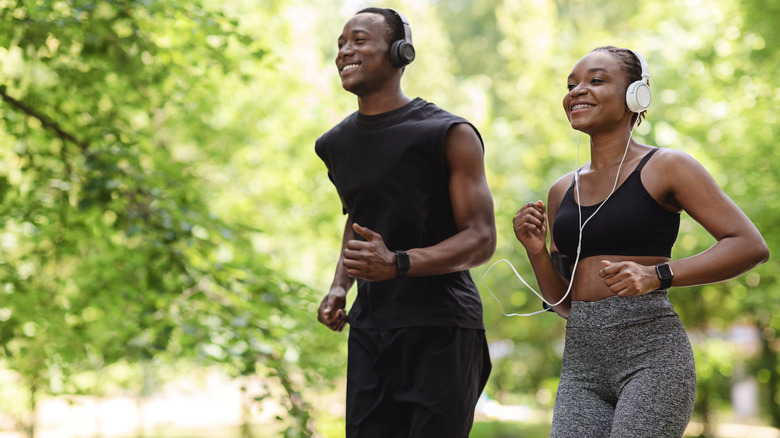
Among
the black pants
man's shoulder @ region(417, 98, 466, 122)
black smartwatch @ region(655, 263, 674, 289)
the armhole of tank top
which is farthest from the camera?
man's shoulder @ region(417, 98, 466, 122)

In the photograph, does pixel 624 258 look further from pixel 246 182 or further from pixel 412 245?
pixel 246 182

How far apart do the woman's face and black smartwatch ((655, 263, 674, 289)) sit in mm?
546

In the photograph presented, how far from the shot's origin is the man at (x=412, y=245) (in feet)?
9.38

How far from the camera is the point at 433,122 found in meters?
2.95

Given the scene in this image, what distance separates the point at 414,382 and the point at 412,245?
1.56 feet

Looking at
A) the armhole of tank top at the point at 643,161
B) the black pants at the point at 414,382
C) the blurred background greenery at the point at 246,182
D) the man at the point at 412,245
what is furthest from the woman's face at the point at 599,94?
the blurred background greenery at the point at 246,182

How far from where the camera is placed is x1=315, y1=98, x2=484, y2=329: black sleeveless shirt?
2.93 m

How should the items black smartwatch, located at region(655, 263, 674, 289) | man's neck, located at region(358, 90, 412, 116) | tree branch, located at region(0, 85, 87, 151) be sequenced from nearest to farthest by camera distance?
black smartwatch, located at region(655, 263, 674, 289) < man's neck, located at region(358, 90, 412, 116) < tree branch, located at region(0, 85, 87, 151)

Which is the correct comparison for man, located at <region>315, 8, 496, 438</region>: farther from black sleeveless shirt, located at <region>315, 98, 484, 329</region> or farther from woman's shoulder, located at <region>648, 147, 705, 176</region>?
woman's shoulder, located at <region>648, 147, 705, 176</region>

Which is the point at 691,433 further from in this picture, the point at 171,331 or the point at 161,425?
the point at 171,331

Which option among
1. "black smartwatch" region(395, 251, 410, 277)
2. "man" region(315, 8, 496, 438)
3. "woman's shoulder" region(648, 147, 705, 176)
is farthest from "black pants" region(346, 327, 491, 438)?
"woman's shoulder" region(648, 147, 705, 176)

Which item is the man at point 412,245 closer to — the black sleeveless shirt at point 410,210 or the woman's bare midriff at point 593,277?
the black sleeveless shirt at point 410,210

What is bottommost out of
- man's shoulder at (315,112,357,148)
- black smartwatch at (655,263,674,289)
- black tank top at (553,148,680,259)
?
black smartwatch at (655,263,674,289)

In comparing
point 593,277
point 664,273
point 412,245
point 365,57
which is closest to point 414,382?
point 412,245
